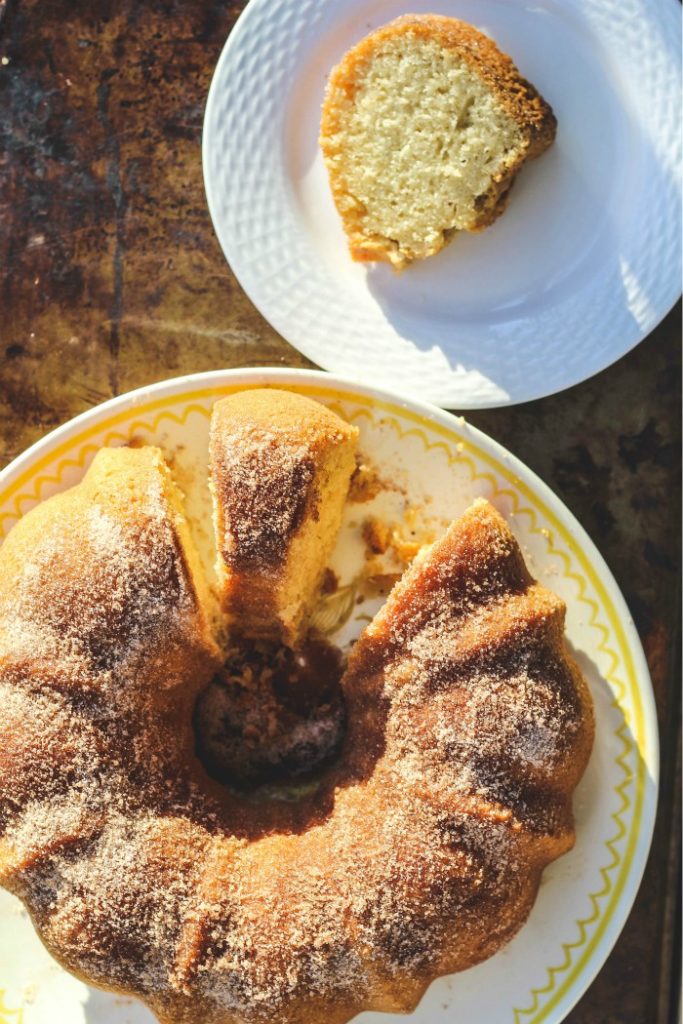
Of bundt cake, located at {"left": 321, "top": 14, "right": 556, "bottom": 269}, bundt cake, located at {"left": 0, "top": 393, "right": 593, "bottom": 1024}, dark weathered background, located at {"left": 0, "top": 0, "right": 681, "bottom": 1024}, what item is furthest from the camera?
dark weathered background, located at {"left": 0, "top": 0, "right": 681, "bottom": 1024}

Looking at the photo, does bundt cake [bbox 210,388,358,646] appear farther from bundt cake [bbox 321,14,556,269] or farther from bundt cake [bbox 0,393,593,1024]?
bundt cake [bbox 321,14,556,269]

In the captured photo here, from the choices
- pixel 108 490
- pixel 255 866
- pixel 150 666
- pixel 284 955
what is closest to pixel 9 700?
pixel 150 666

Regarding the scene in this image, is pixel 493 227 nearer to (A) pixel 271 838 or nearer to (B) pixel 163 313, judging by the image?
(B) pixel 163 313

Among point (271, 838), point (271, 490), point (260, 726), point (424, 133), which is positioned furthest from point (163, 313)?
point (271, 838)

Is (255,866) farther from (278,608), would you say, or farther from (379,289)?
(379,289)

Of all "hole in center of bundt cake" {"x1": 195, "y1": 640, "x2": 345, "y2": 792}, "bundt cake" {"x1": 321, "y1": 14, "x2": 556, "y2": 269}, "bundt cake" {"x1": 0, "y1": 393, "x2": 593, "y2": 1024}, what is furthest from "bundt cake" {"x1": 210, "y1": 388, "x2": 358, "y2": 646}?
"bundt cake" {"x1": 321, "y1": 14, "x2": 556, "y2": 269}

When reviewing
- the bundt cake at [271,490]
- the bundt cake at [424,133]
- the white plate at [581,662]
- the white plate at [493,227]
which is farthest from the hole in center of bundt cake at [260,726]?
the bundt cake at [424,133]
